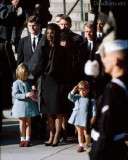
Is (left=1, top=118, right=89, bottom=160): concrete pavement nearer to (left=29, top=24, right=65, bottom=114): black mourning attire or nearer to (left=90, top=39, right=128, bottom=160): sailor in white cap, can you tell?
(left=29, top=24, right=65, bottom=114): black mourning attire

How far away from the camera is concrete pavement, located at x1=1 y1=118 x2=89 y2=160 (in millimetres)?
8008

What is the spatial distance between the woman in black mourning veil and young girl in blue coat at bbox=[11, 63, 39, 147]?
15 centimetres

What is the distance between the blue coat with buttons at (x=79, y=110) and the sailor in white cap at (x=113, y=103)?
11.3 ft

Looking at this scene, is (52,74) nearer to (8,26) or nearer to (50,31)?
(50,31)

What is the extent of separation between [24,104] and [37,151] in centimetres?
79

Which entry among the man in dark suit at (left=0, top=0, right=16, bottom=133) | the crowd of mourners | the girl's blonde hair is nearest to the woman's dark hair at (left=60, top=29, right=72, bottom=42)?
the crowd of mourners

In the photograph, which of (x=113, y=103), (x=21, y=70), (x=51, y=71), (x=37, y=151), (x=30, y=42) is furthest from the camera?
(x=30, y=42)

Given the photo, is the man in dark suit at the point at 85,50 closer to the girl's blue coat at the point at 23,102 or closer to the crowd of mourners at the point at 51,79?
the crowd of mourners at the point at 51,79

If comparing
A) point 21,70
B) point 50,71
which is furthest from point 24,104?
point 50,71

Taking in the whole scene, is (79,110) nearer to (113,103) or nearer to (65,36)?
(65,36)

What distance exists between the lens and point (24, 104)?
29.0 ft

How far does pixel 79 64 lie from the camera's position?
8836 mm

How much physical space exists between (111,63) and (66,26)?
14.3ft

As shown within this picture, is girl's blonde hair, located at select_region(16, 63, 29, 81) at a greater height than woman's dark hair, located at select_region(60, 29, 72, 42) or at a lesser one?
lesser
